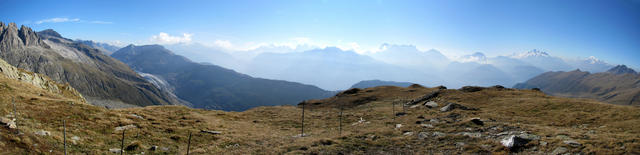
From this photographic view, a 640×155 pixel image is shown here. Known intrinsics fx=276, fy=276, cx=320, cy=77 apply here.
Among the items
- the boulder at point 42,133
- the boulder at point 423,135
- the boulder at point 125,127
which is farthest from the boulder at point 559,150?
the boulder at point 125,127

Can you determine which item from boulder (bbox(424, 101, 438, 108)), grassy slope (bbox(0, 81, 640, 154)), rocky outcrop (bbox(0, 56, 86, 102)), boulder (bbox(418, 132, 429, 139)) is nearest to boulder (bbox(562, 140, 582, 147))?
grassy slope (bbox(0, 81, 640, 154))

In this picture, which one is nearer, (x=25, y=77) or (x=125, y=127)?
(x=125, y=127)

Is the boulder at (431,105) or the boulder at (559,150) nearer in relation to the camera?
the boulder at (559,150)

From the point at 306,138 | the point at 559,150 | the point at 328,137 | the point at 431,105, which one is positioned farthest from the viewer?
the point at 431,105

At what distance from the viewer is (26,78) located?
5141 centimetres

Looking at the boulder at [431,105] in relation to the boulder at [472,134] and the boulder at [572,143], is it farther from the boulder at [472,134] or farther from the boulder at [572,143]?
the boulder at [572,143]

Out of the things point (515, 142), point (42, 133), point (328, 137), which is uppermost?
point (42, 133)

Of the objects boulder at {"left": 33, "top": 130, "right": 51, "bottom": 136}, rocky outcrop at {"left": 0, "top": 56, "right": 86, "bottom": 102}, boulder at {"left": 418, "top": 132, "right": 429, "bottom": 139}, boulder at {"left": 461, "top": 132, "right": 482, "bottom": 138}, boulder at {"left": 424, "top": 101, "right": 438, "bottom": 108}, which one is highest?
rocky outcrop at {"left": 0, "top": 56, "right": 86, "bottom": 102}

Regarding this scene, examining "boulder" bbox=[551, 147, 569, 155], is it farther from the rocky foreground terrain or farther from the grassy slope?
the grassy slope

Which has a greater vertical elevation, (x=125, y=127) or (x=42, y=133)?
(x=42, y=133)

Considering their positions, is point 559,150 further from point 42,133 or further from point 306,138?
point 42,133

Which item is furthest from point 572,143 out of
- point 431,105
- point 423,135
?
point 431,105

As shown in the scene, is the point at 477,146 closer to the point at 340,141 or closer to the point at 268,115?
the point at 340,141

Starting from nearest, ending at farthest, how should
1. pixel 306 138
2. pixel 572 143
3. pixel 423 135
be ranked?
pixel 572 143 < pixel 423 135 < pixel 306 138
